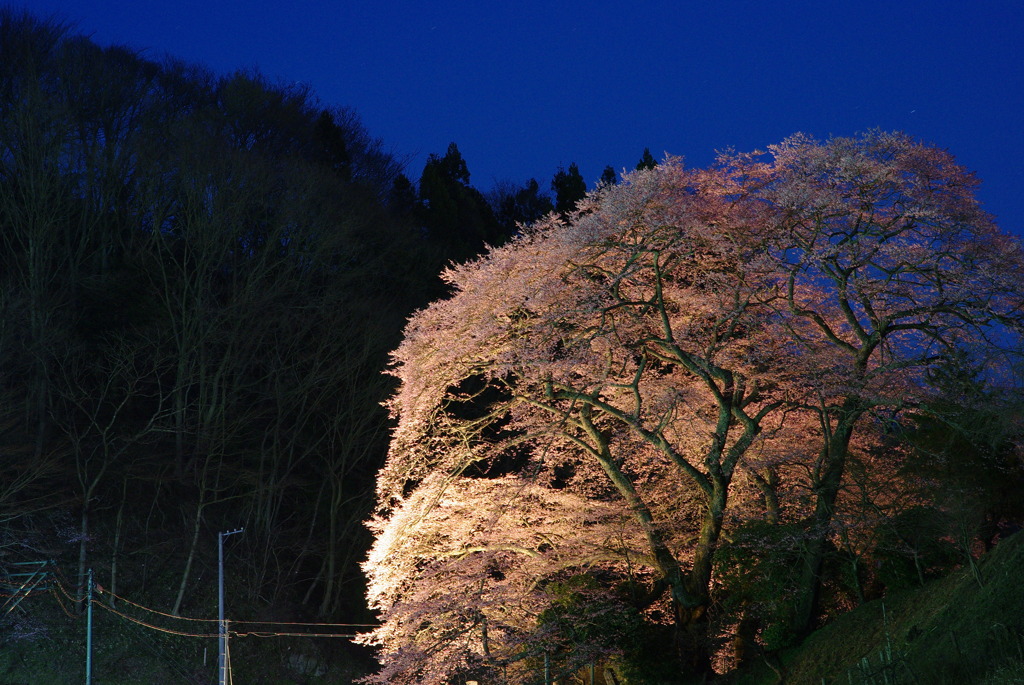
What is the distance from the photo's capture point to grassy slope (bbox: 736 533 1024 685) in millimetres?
7980

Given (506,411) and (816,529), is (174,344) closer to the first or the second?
(506,411)

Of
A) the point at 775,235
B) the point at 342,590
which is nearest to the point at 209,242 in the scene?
the point at 342,590

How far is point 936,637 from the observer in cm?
967

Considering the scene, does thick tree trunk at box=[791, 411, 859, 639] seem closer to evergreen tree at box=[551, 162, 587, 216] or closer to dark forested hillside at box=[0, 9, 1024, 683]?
dark forested hillside at box=[0, 9, 1024, 683]

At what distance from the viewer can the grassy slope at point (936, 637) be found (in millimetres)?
7980

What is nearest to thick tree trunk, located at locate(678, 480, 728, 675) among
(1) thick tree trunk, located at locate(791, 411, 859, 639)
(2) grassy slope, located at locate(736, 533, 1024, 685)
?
(2) grassy slope, located at locate(736, 533, 1024, 685)

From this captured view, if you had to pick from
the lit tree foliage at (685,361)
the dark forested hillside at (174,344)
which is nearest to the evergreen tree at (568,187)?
the dark forested hillside at (174,344)

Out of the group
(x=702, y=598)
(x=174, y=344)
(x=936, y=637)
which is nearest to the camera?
(x=936, y=637)

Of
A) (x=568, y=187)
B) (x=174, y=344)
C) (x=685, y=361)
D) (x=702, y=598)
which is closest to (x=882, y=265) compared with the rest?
(x=685, y=361)

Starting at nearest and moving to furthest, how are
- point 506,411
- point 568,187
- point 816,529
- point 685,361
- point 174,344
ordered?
point 816,529 < point 685,361 < point 506,411 < point 174,344 < point 568,187

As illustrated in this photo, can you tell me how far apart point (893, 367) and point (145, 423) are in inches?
739

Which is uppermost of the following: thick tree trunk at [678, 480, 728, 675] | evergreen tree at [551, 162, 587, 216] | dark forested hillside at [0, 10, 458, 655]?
evergreen tree at [551, 162, 587, 216]

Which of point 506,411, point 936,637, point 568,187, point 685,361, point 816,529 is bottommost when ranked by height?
point 936,637

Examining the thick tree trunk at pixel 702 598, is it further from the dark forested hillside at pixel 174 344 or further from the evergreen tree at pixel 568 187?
the evergreen tree at pixel 568 187
